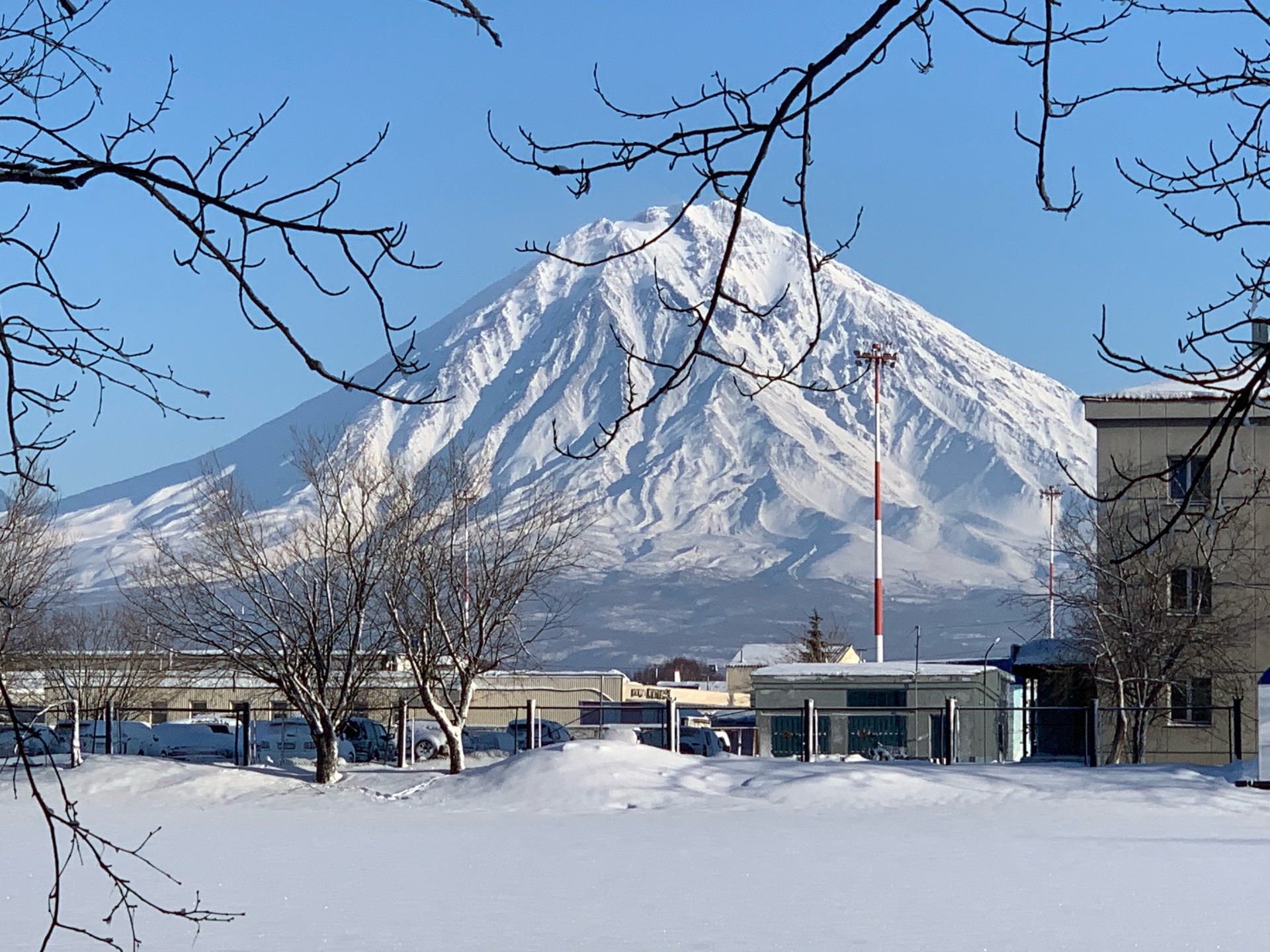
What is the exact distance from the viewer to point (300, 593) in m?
26.8

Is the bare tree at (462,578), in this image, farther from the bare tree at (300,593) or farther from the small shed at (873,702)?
the small shed at (873,702)

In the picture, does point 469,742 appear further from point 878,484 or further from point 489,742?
point 878,484

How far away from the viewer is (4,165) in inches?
135

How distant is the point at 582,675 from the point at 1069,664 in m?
39.0

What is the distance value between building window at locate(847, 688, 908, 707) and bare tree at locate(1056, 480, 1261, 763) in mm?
13734

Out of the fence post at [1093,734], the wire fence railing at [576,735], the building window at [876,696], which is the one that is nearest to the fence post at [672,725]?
the wire fence railing at [576,735]

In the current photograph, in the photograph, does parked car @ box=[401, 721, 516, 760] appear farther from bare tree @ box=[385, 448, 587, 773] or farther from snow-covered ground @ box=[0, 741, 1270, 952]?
snow-covered ground @ box=[0, 741, 1270, 952]

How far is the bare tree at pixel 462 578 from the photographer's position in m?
25.4

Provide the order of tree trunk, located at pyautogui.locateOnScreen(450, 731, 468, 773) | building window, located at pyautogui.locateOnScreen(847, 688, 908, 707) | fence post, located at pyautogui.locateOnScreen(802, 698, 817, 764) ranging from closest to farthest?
tree trunk, located at pyautogui.locateOnScreen(450, 731, 468, 773) → fence post, located at pyautogui.locateOnScreen(802, 698, 817, 764) → building window, located at pyautogui.locateOnScreen(847, 688, 908, 707)

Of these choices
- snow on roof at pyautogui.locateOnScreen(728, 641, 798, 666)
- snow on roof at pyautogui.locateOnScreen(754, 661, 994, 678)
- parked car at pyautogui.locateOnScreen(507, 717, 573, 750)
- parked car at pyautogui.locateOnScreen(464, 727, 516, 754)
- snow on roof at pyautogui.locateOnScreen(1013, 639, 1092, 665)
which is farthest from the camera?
snow on roof at pyautogui.locateOnScreen(728, 641, 798, 666)

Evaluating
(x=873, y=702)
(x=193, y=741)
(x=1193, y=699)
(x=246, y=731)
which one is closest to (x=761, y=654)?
(x=873, y=702)

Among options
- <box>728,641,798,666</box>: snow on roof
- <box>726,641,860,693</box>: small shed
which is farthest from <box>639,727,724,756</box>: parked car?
<box>728,641,798,666</box>: snow on roof

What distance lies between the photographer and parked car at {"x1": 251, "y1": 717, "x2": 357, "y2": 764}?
33219mm

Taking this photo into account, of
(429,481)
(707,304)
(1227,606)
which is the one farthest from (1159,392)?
(707,304)
